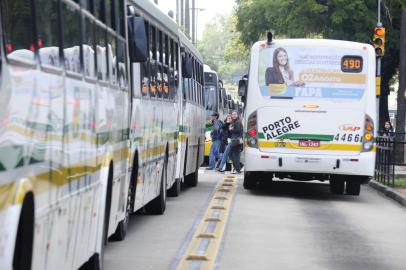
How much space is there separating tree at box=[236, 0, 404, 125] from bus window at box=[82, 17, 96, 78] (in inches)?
1327

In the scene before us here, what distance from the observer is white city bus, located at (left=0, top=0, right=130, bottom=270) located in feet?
17.7

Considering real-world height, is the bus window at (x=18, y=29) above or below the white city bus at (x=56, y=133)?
above

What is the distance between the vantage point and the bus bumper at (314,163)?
20.6 m

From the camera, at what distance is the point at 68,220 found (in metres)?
7.26

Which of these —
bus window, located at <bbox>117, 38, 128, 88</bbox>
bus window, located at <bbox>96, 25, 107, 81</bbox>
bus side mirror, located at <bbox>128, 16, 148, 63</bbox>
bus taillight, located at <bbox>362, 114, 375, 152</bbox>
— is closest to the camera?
bus window, located at <bbox>96, 25, 107, 81</bbox>

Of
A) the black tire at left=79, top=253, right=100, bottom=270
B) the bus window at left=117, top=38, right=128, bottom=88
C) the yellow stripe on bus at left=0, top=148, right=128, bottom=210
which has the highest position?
the bus window at left=117, top=38, right=128, bottom=88

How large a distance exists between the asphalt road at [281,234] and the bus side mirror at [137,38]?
7.12 feet

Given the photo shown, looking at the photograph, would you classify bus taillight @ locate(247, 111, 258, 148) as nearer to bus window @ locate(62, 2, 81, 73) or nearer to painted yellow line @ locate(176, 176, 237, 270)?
painted yellow line @ locate(176, 176, 237, 270)

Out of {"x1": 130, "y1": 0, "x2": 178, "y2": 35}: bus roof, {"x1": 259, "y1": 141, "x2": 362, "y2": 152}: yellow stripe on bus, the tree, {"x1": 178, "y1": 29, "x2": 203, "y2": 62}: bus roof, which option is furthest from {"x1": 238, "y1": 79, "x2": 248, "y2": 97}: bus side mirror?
the tree

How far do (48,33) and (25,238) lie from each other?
4.43 ft

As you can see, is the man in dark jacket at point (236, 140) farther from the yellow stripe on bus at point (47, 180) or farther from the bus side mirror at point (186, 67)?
the yellow stripe on bus at point (47, 180)

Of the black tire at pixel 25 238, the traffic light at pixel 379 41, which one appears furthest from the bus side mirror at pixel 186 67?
the black tire at pixel 25 238

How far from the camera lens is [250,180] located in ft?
72.4

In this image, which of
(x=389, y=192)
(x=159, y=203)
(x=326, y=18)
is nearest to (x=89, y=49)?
(x=159, y=203)
